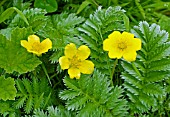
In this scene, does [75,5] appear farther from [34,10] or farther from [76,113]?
[76,113]

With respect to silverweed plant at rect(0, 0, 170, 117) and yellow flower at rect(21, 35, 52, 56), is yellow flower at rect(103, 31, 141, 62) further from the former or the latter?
yellow flower at rect(21, 35, 52, 56)

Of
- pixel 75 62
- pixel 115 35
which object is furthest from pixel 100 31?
pixel 75 62

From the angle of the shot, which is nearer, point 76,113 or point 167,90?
point 76,113

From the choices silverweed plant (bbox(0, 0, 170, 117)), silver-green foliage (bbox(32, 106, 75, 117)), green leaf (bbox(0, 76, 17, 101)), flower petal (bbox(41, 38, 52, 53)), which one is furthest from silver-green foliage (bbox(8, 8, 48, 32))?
silver-green foliage (bbox(32, 106, 75, 117))

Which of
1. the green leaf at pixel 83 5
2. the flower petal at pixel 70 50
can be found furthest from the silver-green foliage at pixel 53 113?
the green leaf at pixel 83 5

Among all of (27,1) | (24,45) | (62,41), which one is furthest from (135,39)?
(27,1)

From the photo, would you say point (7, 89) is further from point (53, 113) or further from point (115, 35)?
point (115, 35)
